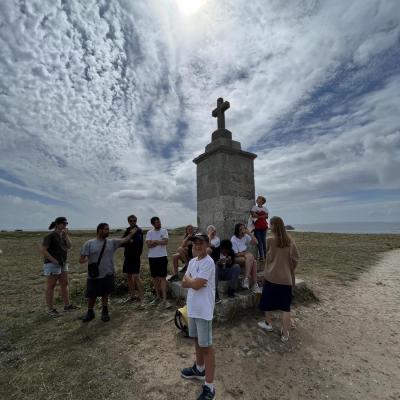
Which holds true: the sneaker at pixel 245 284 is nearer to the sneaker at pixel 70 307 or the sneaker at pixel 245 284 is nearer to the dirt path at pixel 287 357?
the dirt path at pixel 287 357

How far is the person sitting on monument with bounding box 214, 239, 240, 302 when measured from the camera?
516cm

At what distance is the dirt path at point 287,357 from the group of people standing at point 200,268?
332 millimetres

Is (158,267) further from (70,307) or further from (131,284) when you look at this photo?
(70,307)

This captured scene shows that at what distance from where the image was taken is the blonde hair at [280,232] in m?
4.11

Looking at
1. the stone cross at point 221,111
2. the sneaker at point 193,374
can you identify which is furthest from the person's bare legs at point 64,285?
the stone cross at point 221,111

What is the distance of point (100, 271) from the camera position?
511cm

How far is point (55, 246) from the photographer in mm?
5434

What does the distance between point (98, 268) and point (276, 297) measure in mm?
3687

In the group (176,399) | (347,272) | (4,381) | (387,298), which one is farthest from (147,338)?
(347,272)

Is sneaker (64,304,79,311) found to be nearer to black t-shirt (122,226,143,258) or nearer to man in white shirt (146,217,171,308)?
black t-shirt (122,226,143,258)

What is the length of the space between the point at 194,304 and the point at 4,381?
286 centimetres

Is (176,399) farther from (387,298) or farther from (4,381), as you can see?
(387,298)

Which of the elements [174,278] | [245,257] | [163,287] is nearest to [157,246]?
[163,287]

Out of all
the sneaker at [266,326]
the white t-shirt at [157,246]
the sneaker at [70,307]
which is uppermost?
the white t-shirt at [157,246]
